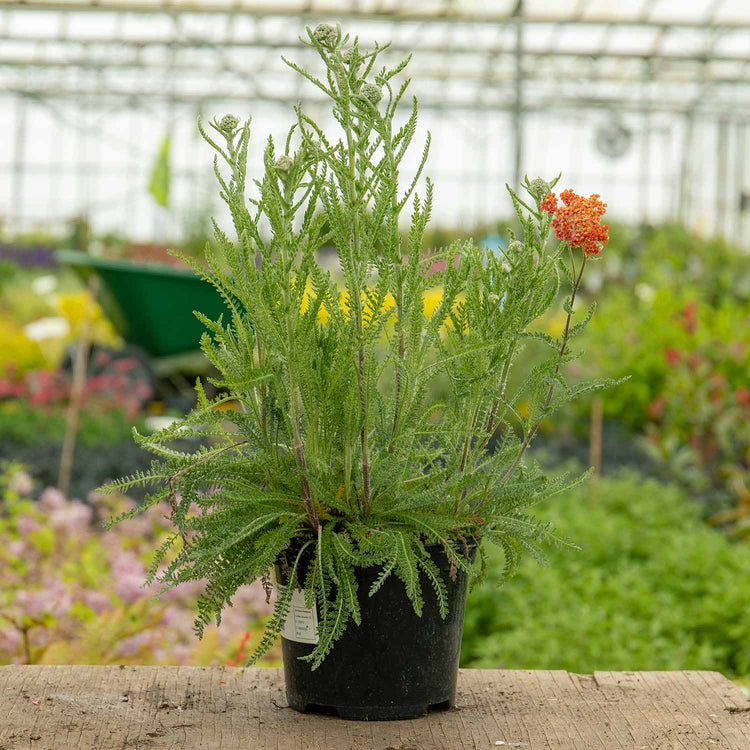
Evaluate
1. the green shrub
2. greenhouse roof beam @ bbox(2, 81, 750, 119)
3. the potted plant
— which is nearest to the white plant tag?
the potted plant

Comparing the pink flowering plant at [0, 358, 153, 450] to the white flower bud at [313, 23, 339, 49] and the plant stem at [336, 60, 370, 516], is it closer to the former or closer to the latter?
the plant stem at [336, 60, 370, 516]

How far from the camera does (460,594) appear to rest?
126 centimetres

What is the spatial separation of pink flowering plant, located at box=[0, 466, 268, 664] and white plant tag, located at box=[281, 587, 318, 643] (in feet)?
1.35

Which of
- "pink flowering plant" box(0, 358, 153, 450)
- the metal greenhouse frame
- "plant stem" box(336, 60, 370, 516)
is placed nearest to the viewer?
"plant stem" box(336, 60, 370, 516)

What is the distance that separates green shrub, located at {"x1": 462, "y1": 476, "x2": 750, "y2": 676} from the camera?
8.63 feet

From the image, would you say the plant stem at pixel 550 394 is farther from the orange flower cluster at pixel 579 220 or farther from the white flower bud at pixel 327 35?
the white flower bud at pixel 327 35

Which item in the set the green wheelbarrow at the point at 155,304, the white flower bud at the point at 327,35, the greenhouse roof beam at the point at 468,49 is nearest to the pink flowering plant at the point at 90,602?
the white flower bud at the point at 327,35

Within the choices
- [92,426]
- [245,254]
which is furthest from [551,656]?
[92,426]

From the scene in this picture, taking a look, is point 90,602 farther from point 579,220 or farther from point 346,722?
point 579,220

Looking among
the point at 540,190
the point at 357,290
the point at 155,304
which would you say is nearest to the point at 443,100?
the point at 155,304

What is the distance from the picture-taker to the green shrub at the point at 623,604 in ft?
8.63

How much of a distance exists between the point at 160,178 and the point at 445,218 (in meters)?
8.82

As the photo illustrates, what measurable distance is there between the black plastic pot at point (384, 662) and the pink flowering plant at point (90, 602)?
17.2 inches

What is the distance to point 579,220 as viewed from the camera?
1117 mm
